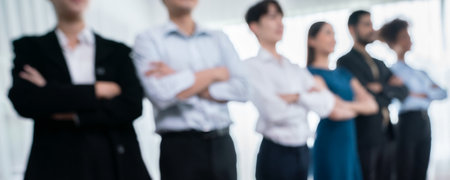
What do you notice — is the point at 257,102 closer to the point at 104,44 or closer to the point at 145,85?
the point at 145,85

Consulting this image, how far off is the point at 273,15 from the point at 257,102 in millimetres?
492

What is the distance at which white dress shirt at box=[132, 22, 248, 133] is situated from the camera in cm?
130

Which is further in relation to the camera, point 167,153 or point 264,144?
point 264,144

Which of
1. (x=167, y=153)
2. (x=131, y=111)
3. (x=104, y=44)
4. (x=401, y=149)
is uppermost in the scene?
(x=104, y=44)

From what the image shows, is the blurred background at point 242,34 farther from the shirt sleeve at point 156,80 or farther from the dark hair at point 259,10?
the shirt sleeve at point 156,80

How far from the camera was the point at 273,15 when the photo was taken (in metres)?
1.75

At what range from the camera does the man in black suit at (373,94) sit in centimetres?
213

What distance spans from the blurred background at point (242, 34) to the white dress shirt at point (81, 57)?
946 millimetres

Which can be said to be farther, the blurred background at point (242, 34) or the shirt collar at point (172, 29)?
the blurred background at point (242, 34)

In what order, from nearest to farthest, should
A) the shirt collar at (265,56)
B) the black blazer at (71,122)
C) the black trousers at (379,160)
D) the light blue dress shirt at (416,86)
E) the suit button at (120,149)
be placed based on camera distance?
1. the black blazer at (71,122)
2. the suit button at (120,149)
3. the shirt collar at (265,56)
4. the black trousers at (379,160)
5. the light blue dress shirt at (416,86)

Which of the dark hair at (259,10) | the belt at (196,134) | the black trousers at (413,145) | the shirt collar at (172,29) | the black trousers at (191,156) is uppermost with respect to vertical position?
the dark hair at (259,10)

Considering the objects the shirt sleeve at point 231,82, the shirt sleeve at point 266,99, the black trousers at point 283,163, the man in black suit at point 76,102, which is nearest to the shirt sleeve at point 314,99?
the shirt sleeve at point 266,99

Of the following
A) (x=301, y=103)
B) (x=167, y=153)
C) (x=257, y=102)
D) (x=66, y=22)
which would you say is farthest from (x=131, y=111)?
(x=301, y=103)

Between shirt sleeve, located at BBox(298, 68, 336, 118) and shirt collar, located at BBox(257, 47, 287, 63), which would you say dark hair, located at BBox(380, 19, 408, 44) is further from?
shirt collar, located at BBox(257, 47, 287, 63)
